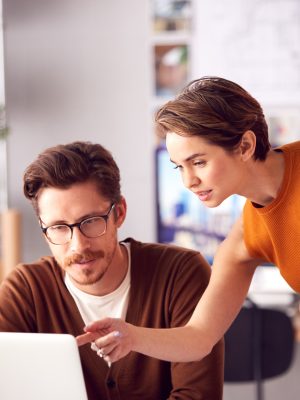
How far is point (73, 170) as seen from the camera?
158cm

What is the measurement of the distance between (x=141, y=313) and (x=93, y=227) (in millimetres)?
223

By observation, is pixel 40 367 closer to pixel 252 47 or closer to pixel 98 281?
pixel 98 281

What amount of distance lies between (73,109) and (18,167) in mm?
426

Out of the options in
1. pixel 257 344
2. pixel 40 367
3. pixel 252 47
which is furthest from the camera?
pixel 252 47

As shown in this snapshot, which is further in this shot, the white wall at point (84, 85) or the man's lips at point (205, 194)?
the white wall at point (84, 85)

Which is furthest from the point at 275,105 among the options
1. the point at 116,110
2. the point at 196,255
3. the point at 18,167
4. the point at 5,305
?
the point at 5,305

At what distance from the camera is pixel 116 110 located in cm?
382

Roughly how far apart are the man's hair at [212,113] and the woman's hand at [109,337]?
36 centimetres

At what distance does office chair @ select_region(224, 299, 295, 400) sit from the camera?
2.85m

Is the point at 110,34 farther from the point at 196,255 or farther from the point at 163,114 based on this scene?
the point at 163,114

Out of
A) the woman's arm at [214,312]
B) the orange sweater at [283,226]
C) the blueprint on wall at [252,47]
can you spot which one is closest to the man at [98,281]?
the woman's arm at [214,312]

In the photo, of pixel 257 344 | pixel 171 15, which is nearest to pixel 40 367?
pixel 257 344

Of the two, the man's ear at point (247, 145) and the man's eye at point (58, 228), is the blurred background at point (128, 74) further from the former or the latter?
the man's ear at point (247, 145)

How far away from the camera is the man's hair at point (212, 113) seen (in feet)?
4.11
